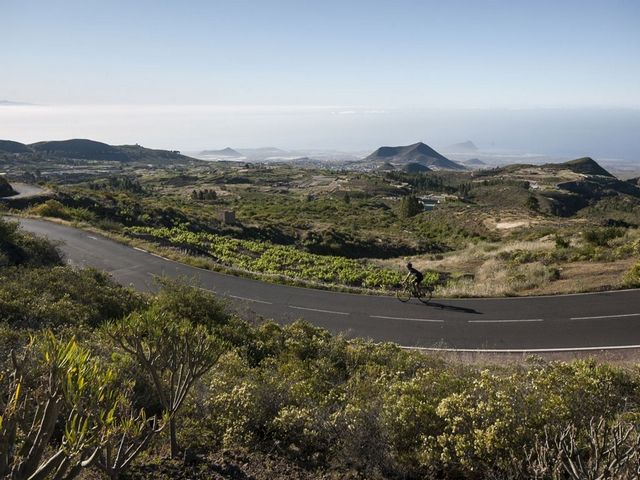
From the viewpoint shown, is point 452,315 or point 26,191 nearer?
point 452,315

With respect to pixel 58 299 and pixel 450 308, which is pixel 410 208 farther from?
pixel 58 299

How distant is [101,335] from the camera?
8672 millimetres

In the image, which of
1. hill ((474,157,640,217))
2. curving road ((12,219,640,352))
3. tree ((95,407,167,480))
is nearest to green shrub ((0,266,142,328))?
curving road ((12,219,640,352))

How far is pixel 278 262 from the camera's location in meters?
26.8

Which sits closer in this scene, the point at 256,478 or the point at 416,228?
the point at 256,478

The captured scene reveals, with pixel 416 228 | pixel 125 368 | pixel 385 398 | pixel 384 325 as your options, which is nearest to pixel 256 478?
pixel 385 398

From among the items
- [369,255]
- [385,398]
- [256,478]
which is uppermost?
[385,398]

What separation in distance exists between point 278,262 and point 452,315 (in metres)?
A: 13.2

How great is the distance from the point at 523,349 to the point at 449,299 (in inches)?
215

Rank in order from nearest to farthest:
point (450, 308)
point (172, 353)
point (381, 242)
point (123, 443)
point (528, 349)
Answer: point (123, 443)
point (172, 353)
point (528, 349)
point (450, 308)
point (381, 242)

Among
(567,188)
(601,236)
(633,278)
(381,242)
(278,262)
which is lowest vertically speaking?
(381,242)

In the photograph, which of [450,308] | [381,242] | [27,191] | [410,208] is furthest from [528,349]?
[410,208]

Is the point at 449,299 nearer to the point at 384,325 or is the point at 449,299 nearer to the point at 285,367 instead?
the point at 384,325

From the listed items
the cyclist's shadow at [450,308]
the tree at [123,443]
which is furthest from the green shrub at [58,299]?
the cyclist's shadow at [450,308]
